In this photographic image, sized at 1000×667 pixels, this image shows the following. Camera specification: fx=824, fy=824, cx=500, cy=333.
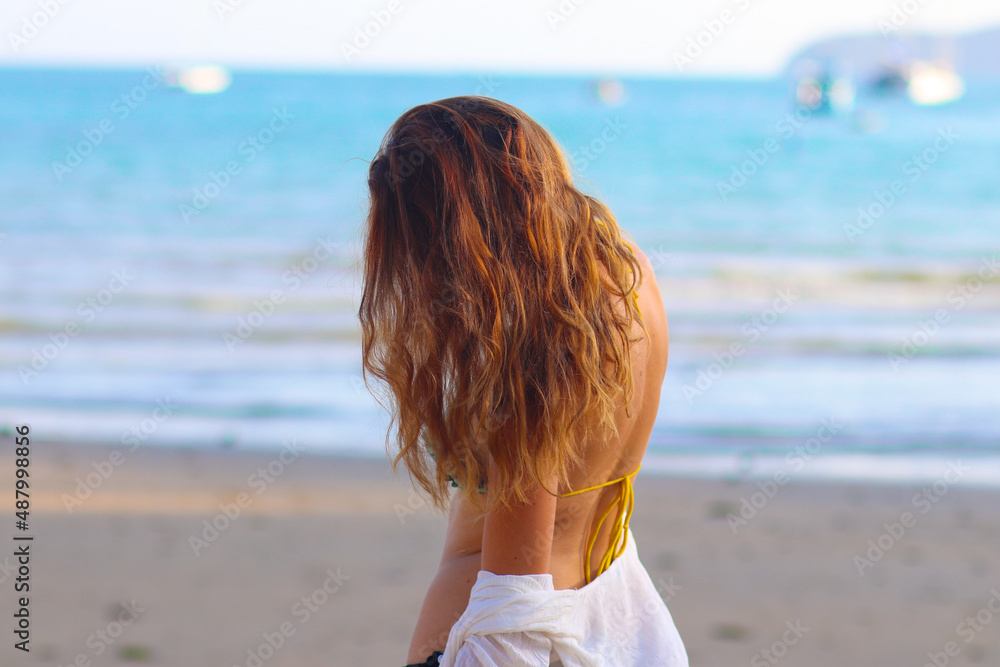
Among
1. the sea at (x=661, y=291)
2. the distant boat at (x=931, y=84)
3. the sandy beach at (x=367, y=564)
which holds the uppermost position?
the distant boat at (x=931, y=84)

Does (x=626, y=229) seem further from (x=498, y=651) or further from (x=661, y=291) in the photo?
(x=498, y=651)

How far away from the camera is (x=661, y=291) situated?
10641 millimetres

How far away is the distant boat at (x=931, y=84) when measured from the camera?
4725 centimetres

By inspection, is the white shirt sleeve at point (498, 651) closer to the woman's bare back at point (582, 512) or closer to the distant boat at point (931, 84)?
the woman's bare back at point (582, 512)

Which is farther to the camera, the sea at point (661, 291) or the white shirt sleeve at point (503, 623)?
the sea at point (661, 291)

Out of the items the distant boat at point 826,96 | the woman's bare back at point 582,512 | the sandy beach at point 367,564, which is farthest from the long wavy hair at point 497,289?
the distant boat at point 826,96

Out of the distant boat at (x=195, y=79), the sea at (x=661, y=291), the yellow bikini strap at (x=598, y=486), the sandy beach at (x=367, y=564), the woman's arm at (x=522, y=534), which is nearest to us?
the woman's arm at (x=522, y=534)

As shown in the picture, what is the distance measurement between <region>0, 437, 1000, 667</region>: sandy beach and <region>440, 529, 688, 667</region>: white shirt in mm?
1903

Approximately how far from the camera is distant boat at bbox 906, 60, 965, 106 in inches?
1860

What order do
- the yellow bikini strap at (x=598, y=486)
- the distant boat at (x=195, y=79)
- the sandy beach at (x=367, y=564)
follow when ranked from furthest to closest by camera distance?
1. the distant boat at (x=195, y=79)
2. the sandy beach at (x=367, y=564)
3. the yellow bikini strap at (x=598, y=486)

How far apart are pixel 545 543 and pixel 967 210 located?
16.2 meters

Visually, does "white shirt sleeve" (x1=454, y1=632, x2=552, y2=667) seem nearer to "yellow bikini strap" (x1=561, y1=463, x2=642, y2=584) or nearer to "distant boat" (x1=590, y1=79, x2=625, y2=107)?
"yellow bikini strap" (x1=561, y1=463, x2=642, y2=584)

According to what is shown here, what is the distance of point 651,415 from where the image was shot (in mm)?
1535

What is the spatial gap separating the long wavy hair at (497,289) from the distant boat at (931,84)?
53284 mm
